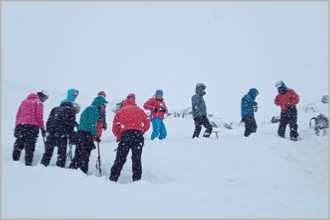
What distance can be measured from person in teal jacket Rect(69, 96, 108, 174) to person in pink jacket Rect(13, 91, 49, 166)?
3.45ft

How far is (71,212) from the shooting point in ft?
12.6

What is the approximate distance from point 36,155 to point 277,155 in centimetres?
678

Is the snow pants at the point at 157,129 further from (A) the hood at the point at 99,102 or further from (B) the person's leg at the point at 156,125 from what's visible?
(A) the hood at the point at 99,102

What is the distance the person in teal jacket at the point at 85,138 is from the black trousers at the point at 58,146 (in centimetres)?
30

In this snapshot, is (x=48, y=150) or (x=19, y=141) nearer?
(x=19, y=141)

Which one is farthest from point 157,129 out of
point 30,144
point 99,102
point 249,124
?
point 30,144

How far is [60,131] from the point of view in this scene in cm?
729

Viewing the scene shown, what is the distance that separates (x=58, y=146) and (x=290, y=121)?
6755 millimetres

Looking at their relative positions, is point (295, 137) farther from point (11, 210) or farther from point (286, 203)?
point (11, 210)

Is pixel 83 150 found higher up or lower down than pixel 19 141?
lower down

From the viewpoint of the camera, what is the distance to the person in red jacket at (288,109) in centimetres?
903

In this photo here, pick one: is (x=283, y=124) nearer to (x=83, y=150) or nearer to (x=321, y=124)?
(x=321, y=124)

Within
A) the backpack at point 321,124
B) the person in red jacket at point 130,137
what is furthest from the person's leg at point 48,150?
the backpack at point 321,124

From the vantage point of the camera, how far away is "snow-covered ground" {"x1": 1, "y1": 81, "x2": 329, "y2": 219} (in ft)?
13.6
